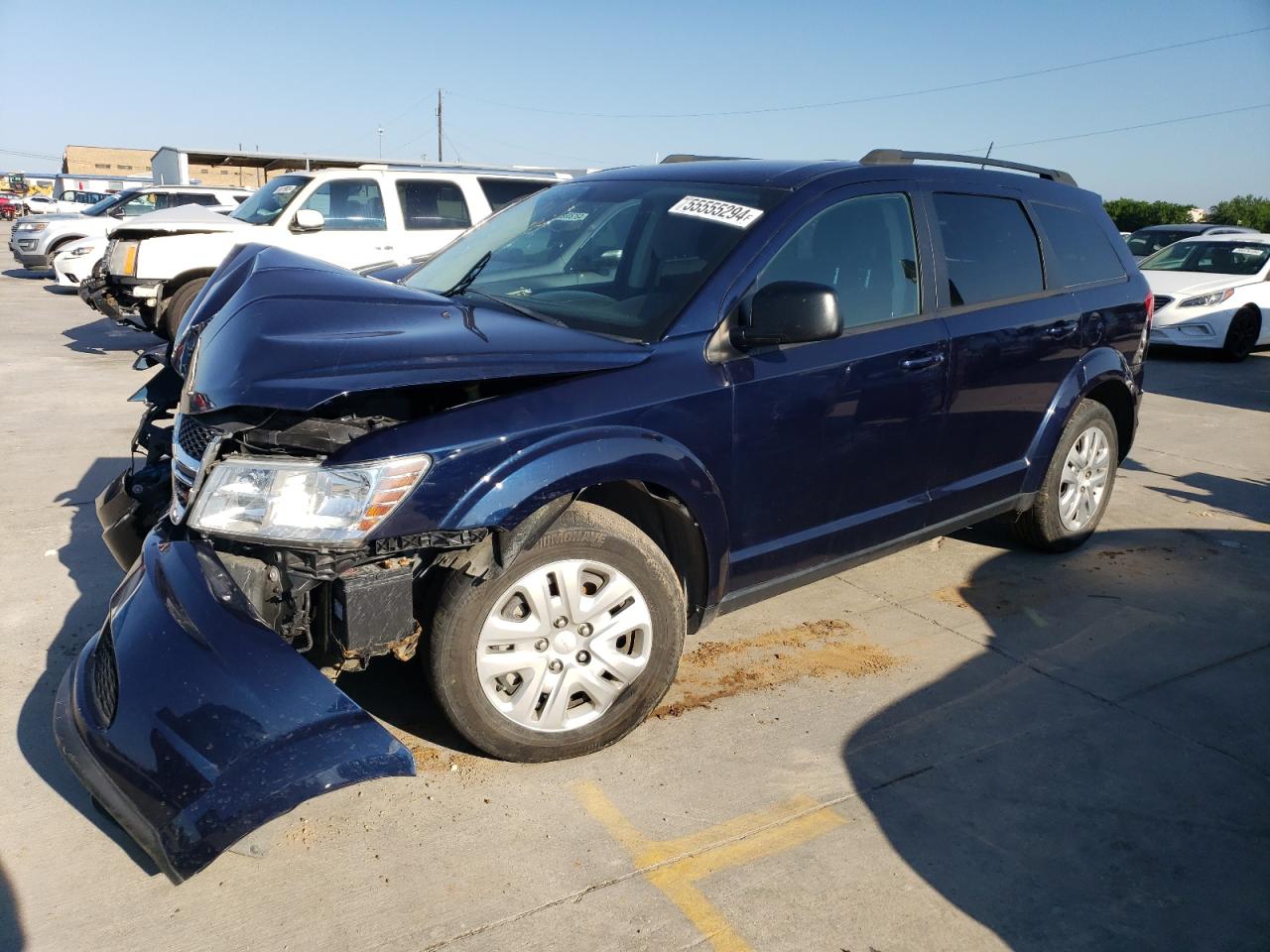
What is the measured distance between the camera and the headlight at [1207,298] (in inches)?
492

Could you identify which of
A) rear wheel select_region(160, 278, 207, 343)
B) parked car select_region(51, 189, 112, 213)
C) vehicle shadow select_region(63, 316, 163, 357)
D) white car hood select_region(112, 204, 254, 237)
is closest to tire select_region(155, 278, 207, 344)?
rear wheel select_region(160, 278, 207, 343)

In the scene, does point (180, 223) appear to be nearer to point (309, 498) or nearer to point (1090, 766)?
point (309, 498)

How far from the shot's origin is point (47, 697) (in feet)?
11.3

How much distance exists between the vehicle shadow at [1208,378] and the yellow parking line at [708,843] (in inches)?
352

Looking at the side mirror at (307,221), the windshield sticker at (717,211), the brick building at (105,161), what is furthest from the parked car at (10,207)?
the windshield sticker at (717,211)

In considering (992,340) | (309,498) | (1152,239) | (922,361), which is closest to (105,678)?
(309,498)

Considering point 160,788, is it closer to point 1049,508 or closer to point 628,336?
point 628,336

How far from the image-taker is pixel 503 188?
36.0ft

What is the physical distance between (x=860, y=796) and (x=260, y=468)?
6.63 ft

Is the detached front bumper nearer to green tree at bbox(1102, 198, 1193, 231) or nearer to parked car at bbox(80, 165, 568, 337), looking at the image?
parked car at bbox(80, 165, 568, 337)

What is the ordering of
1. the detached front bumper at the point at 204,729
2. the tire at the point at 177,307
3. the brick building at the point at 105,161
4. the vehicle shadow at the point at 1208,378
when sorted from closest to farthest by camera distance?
the detached front bumper at the point at 204,729 → the tire at the point at 177,307 → the vehicle shadow at the point at 1208,378 → the brick building at the point at 105,161

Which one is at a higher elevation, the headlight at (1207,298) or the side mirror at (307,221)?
the side mirror at (307,221)

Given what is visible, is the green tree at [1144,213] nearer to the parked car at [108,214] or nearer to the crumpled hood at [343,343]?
the parked car at [108,214]

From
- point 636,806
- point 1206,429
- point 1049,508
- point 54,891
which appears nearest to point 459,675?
point 636,806
